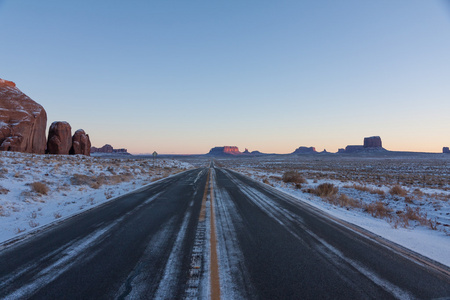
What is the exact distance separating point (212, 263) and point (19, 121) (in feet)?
124

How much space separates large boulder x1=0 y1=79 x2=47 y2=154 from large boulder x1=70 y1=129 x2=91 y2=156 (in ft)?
27.0

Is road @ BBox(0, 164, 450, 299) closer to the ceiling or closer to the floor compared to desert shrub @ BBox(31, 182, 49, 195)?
closer to the floor

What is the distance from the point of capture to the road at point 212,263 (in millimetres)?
2818

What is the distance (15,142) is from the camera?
27188 millimetres

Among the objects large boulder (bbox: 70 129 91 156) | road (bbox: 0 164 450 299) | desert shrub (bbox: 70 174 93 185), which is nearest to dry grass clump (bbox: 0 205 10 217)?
road (bbox: 0 164 450 299)

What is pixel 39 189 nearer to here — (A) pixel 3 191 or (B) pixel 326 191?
(A) pixel 3 191

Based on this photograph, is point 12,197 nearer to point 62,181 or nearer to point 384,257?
point 62,181

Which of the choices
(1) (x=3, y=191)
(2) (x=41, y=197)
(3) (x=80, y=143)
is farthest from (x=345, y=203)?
(3) (x=80, y=143)

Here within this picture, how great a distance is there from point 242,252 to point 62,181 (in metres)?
14.0

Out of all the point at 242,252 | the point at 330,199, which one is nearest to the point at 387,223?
the point at 330,199

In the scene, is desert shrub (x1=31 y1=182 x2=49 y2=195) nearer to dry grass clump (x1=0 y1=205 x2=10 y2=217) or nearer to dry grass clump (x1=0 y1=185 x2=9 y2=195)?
dry grass clump (x1=0 y1=185 x2=9 y2=195)

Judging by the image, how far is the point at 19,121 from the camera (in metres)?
28.8

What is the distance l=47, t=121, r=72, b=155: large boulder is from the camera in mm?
37156

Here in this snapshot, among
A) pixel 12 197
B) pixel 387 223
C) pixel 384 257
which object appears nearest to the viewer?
pixel 384 257
